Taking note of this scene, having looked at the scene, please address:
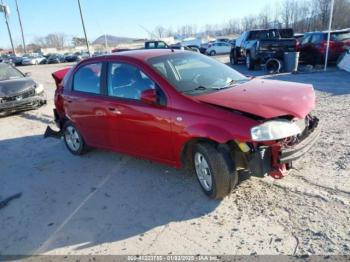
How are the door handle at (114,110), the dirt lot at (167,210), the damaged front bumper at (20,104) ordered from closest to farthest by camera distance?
the dirt lot at (167,210) → the door handle at (114,110) → the damaged front bumper at (20,104)

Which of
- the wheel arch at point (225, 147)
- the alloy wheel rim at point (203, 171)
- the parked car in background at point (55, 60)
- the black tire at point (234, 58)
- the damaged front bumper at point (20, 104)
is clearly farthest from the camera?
the parked car in background at point (55, 60)

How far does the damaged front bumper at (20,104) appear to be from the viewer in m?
9.66

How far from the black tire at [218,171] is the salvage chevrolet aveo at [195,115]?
1 cm

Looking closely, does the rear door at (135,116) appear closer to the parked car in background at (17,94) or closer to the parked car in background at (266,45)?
the parked car in background at (17,94)

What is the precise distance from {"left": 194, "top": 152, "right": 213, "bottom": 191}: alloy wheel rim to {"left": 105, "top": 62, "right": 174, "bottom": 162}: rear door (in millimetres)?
381

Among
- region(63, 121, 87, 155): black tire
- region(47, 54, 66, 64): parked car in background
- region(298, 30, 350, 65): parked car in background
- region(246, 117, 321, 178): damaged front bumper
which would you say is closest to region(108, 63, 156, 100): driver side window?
region(63, 121, 87, 155): black tire

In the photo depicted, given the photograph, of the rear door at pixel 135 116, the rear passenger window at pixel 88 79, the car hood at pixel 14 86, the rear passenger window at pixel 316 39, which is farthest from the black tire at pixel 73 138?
the rear passenger window at pixel 316 39

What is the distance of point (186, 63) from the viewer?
4.80 meters

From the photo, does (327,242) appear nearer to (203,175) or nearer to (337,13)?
(203,175)

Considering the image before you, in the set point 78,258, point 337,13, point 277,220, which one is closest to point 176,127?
point 277,220

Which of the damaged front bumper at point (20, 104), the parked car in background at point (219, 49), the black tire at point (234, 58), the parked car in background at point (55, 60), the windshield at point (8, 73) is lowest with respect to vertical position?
the parked car in background at point (55, 60)

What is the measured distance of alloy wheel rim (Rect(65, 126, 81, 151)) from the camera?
6.00 metres

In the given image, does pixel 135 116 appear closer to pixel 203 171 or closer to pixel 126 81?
pixel 126 81

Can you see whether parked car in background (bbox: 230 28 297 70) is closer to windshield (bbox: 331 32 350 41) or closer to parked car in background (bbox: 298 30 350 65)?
parked car in background (bbox: 298 30 350 65)
